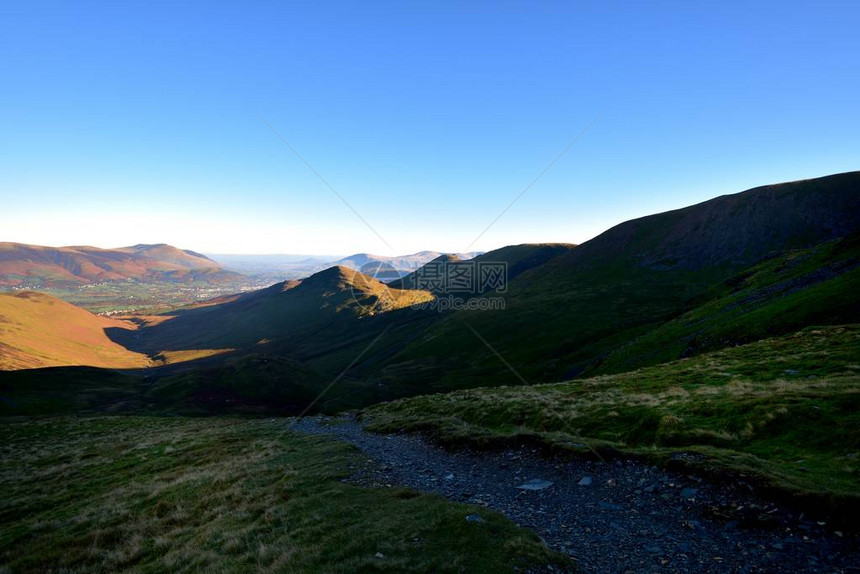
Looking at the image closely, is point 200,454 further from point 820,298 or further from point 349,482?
point 820,298

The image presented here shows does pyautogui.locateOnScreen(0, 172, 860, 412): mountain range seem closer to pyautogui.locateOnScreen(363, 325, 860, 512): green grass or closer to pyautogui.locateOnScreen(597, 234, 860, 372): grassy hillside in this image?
pyautogui.locateOnScreen(597, 234, 860, 372): grassy hillside

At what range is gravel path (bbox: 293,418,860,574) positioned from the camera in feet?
32.1

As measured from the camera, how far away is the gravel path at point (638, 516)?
9.79 metres

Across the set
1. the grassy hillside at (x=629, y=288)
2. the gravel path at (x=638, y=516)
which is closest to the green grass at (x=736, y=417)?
the gravel path at (x=638, y=516)

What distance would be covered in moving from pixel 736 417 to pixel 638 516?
461 inches

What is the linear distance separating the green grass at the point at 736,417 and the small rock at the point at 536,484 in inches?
110

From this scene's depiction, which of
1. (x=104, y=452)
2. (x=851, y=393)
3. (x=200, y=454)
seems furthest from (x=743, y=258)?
(x=104, y=452)

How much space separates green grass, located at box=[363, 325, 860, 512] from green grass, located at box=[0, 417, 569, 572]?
853 centimetres

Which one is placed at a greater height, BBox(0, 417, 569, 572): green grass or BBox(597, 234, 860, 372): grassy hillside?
BBox(597, 234, 860, 372): grassy hillside

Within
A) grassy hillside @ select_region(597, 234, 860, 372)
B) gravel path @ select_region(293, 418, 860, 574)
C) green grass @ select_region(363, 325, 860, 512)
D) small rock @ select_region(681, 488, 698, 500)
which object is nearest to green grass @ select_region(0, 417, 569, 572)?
gravel path @ select_region(293, 418, 860, 574)

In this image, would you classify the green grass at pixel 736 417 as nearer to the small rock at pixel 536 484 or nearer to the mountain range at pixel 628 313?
the small rock at pixel 536 484

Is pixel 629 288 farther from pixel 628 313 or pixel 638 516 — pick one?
pixel 638 516

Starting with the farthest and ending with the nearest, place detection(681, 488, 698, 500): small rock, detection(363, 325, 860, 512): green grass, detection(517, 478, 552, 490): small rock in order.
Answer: detection(517, 478, 552, 490): small rock
detection(363, 325, 860, 512): green grass
detection(681, 488, 698, 500): small rock

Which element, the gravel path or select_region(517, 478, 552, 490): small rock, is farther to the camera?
select_region(517, 478, 552, 490): small rock
